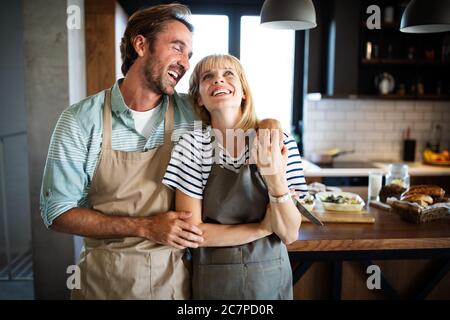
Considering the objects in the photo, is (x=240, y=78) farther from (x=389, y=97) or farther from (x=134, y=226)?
(x=389, y=97)

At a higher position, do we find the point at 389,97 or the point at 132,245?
the point at 389,97

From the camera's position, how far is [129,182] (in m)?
1.57

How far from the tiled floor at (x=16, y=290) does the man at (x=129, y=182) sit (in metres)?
2.41

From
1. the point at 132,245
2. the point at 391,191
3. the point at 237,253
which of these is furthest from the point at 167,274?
the point at 391,191

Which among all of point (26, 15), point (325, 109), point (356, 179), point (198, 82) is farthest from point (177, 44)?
point (325, 109)

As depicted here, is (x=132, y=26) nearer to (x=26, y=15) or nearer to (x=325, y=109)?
(x=26, y=15)

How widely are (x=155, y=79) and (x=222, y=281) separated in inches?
31.2

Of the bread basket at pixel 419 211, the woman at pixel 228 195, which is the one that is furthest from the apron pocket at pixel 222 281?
the bread basket at pixel 419 211

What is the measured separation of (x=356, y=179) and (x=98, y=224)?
312 cm

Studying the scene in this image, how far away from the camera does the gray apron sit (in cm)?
151

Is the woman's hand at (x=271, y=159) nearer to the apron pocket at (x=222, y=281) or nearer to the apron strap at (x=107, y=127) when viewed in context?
the apron pocket at (x=222, y=281)

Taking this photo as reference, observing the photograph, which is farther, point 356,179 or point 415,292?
point 356,179

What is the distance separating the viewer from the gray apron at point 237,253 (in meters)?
1.51

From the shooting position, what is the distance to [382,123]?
4.85 m
